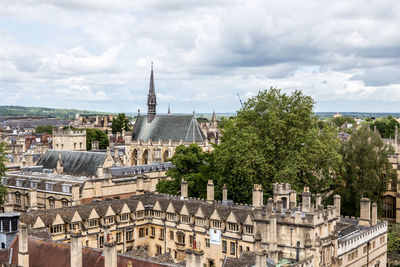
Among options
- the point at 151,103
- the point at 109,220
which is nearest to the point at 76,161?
the point at 109,220

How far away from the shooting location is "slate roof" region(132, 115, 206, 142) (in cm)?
8531

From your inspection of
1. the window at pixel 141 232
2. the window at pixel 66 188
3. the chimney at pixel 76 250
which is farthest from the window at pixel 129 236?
the chimney at pixel 76 250

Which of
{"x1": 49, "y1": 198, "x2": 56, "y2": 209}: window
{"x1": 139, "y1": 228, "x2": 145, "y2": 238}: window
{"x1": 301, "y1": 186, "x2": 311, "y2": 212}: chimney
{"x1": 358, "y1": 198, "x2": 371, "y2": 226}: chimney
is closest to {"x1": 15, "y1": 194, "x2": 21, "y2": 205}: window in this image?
{"x1": 49, "y1": 198, "x2": 56, "y2": 209}: window

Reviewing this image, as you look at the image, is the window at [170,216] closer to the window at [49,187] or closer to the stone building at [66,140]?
the window at [49,187]

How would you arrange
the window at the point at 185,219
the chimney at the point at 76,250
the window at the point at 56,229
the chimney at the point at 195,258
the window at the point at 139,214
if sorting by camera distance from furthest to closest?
the window at the point at 139,214 < the window at the point at 185,219 < the window at the point at 56,229 < the chimney at the point at 76,250 < the chimney at the point at 195,258

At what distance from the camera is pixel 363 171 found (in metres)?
52.8

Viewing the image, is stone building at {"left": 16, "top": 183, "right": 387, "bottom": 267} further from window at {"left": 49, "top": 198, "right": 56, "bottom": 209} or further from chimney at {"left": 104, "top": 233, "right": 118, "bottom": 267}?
window at {"left": 49, "top": 198, "right": 56, "bottom": 209}

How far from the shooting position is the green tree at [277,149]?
47.1 meters

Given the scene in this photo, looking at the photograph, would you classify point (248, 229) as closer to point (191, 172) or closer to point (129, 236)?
point (129, 236)

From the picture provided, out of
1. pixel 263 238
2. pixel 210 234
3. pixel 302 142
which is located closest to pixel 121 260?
pixel 263 238

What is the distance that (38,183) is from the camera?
2014 inches

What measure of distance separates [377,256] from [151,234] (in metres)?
20.2

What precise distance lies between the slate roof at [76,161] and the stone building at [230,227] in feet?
57.1

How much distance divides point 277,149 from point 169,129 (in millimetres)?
41419
